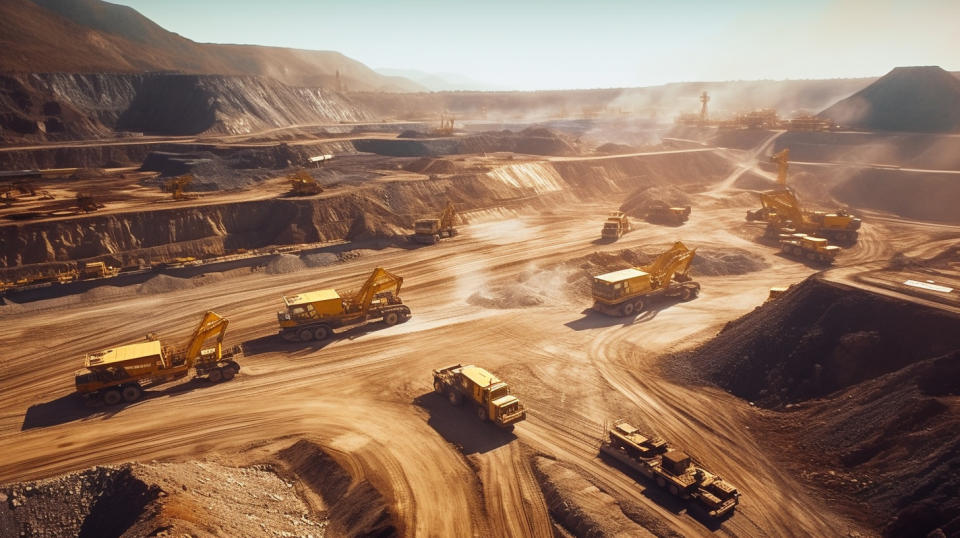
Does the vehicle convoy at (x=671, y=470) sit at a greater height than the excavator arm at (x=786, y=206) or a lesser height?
lesser

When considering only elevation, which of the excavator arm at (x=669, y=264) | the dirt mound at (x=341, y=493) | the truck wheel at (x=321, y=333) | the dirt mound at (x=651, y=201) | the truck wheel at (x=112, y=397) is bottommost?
the dirt mound at (x=341, y=493)

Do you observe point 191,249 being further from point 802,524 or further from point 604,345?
point 802,524

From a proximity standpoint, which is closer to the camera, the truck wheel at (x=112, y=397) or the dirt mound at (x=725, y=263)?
the truck wheel at (x=112, y=397)

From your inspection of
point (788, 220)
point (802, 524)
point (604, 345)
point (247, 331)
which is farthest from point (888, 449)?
point (788, 220)

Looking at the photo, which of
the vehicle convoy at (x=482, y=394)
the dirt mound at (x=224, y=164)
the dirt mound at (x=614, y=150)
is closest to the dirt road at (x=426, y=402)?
the vehicle convoy at (x=482, y=394)

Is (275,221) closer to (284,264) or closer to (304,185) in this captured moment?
(304,185)

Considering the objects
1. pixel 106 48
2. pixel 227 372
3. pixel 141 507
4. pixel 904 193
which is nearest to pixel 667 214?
pixel 904 193

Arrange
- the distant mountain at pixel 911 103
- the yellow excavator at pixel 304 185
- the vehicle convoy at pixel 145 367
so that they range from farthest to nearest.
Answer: the distant mountain at pixel 911 103, the yellow excavator at pixel 304 185, the vehicle convoy at pixel 145 367

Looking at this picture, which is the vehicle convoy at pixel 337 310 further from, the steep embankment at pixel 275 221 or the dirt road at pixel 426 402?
the steep embankment at pixel 275 221
